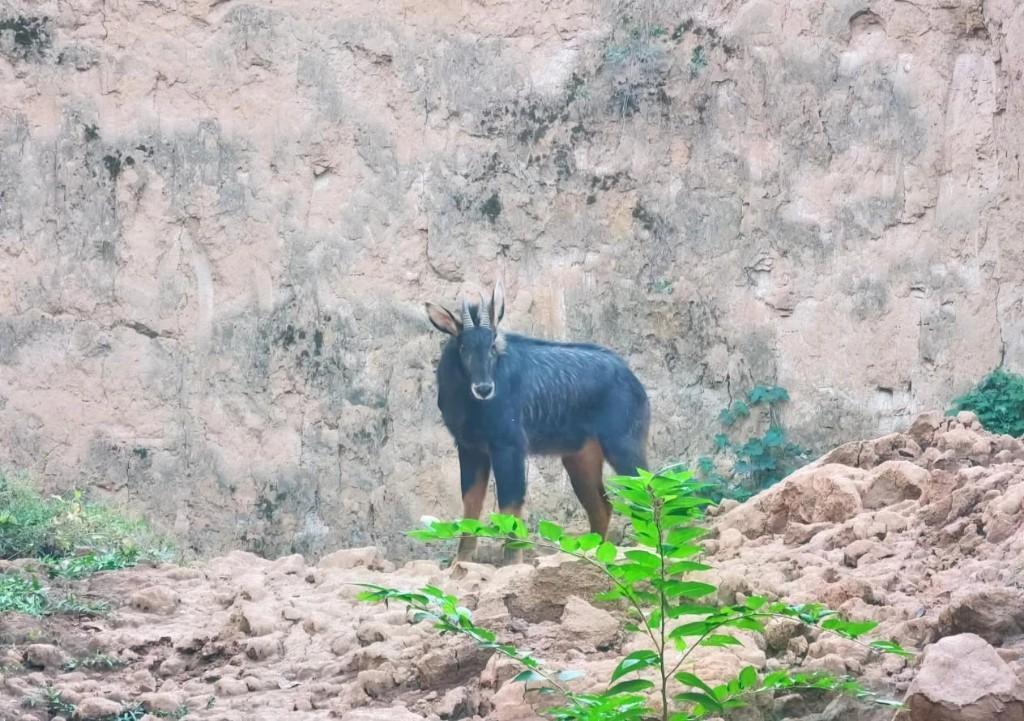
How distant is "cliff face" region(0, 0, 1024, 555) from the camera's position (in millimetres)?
12297

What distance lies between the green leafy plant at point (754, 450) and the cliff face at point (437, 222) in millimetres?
187

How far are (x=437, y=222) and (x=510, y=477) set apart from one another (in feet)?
10.9

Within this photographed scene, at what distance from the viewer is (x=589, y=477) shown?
11.2 m

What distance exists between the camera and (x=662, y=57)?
13.1 meters

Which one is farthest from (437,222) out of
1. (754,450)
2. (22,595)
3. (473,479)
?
(22,595)

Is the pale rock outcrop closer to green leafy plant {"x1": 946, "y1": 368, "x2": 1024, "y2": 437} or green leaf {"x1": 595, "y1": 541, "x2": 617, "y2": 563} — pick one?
green leaf {"x1": 595, "y1": 541, "x2": 617, "y2": 563}

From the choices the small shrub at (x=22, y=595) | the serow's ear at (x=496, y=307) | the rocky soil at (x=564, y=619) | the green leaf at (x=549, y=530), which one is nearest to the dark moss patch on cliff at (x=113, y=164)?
the serow's ear at (x=496, y=307)

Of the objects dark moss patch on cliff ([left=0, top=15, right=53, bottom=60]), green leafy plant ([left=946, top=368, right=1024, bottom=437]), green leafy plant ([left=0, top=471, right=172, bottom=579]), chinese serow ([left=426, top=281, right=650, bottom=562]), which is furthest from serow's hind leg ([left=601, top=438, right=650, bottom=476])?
dark moss patch on cliff ([left=0, top=15, right=53, bottom=60])

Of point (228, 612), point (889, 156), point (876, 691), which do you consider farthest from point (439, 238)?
point (876, 691)

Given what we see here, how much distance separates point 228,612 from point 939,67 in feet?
29.1

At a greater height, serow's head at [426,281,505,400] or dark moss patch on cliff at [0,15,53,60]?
dark moss patch on cliff at [0,15,53,60]

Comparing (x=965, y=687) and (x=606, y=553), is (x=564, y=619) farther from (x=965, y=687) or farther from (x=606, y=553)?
(x=606, y=553)

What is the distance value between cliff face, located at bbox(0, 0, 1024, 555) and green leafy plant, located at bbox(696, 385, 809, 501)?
0.19 meters

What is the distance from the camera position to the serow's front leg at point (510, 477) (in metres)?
10.2
